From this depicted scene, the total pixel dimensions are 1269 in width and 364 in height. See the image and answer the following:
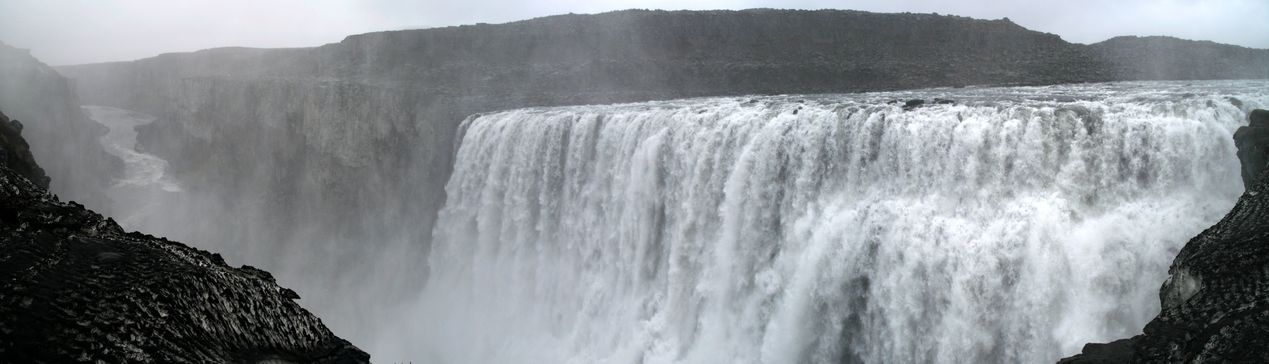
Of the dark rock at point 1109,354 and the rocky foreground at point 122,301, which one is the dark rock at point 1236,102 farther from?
the rocky foreground at point 122,301

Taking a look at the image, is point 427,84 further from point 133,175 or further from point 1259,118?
point 1259,118

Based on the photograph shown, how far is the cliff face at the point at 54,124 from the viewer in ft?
83.7

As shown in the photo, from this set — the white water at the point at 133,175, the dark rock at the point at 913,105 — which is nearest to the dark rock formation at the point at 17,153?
the dark rock at the point at 913,105

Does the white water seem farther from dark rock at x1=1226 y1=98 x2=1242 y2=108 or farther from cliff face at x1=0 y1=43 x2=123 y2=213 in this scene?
dark rock at x1=1226 y1=98 x2=1242 y2=108

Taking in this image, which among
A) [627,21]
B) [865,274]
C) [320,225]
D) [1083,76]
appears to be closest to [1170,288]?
[865,274]

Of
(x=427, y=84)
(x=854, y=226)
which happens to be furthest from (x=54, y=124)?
(x=854, y=226)

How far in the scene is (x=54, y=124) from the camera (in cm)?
2769

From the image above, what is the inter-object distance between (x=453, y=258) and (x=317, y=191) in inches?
382

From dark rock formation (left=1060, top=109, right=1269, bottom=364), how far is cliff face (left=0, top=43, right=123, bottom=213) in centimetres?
2773

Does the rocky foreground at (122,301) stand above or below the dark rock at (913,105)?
below

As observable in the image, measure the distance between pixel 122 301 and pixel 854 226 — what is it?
9.61m

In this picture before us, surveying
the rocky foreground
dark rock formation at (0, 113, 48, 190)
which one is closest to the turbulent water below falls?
the rocky foreground

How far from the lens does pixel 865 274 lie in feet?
38.1

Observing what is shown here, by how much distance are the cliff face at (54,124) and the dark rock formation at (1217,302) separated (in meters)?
27.7
